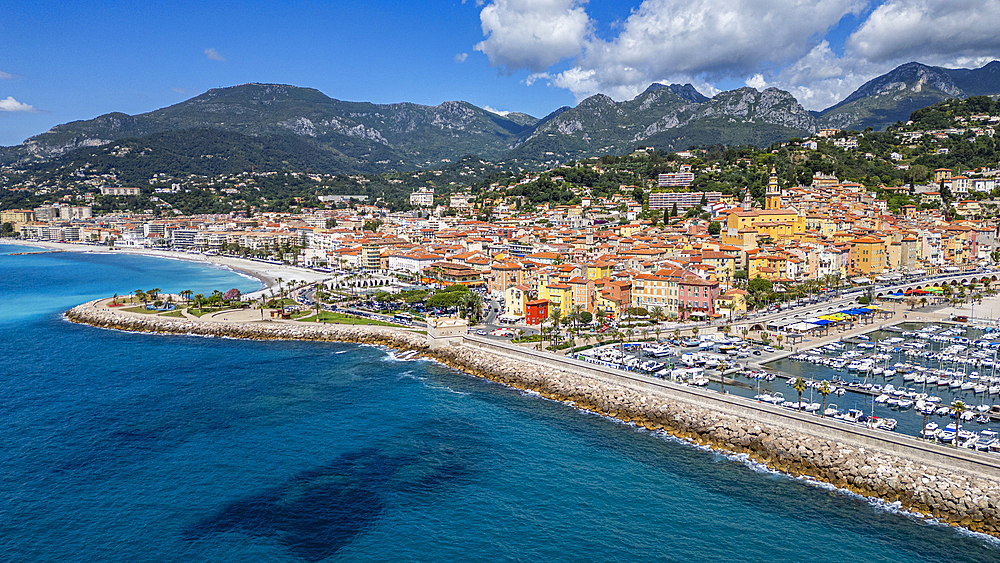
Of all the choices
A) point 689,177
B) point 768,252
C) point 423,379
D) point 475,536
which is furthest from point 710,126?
point 475,536

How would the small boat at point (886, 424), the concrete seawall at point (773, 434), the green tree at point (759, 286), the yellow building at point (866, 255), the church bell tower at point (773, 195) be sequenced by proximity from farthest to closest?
the church bell tower at point (773, 195) → the yellow building at point (866, 255) → the green tree at point (759, 286) → the small boat at point (886, 424) → the concrete seawall at point (773, 434)

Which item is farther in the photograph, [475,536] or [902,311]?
[902,311]

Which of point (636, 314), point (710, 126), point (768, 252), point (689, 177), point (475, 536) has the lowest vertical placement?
point (475, 536)

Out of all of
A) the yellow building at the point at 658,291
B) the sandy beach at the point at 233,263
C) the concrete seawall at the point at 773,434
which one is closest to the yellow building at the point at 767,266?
the yellow building at the point at 658,291

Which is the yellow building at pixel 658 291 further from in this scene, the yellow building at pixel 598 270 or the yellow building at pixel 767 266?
the yellow building at pixel 767 266

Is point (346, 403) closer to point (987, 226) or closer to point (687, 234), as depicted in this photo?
point (687, 234)

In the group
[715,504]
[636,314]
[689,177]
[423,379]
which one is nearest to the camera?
[715,504]

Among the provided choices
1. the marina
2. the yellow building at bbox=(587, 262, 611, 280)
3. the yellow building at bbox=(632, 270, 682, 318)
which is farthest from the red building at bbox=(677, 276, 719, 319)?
the yellow building at bbox=(587, 262, 611, 280)
